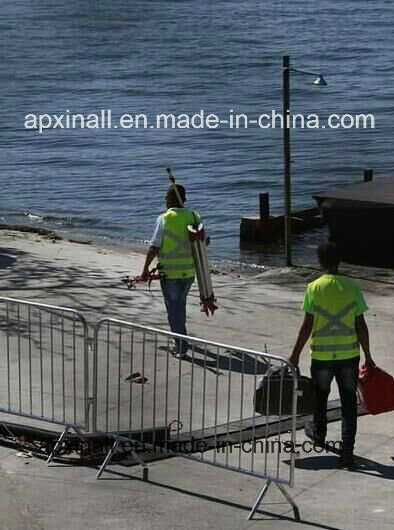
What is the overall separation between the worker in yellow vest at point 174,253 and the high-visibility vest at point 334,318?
3.07 m

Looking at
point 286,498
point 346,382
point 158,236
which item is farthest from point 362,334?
point 158,236

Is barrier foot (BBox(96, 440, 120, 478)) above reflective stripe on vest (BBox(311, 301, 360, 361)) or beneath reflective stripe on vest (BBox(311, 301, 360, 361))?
beneath

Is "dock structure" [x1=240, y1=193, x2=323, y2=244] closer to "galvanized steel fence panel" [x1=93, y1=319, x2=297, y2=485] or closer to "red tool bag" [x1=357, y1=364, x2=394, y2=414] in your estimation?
"galvanized steel fence panel" [x1=93, y1=319, x2=297, y2=485]

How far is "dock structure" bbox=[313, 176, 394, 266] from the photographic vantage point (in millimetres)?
18828

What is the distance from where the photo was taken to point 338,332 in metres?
8.91

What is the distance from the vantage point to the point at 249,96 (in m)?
50.2

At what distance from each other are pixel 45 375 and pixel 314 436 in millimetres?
2560

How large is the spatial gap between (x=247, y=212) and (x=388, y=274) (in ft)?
34.3

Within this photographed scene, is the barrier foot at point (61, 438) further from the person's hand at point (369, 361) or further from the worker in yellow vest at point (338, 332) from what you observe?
the person's hand at point (369, 361)

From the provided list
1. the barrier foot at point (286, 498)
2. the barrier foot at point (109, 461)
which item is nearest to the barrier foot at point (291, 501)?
the barrier foot at point (286, 498)

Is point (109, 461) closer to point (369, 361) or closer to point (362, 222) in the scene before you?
point (369, 361)

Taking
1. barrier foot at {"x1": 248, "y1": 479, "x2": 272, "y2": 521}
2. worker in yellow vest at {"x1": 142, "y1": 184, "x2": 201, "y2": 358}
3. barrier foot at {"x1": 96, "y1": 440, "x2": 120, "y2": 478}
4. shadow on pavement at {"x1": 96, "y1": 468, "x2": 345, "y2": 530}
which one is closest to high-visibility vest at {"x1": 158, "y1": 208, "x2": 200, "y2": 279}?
worker in yellow vest at {"x1": 142, "y1": 184, "x2": 201, "y2": 358}

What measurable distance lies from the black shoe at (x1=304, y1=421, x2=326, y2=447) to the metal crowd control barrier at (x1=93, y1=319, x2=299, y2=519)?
14 centimetres

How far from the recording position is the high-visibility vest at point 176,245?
11.8 m
